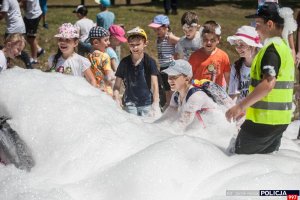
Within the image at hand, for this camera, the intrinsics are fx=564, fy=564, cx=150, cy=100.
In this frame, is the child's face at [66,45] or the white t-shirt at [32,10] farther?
the white t-shirt at [32,10]

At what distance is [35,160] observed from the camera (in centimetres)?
424

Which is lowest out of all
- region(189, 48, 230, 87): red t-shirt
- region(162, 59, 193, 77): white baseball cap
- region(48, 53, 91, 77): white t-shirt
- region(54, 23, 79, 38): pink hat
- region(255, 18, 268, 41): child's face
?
region(189, 48, 230, 87): red t-shirt

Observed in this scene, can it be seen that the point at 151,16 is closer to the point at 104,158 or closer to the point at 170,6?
the point at 170,6

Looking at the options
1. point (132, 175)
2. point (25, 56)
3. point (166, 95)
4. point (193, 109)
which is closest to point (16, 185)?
point (132, 175)

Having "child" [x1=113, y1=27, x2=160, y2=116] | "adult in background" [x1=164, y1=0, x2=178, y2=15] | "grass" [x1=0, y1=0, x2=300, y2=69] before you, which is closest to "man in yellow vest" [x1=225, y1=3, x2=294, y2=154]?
"child" [x1=113, y1=27, x2=160, y2=116]

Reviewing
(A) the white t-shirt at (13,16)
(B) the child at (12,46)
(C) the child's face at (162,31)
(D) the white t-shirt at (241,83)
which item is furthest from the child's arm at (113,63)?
(A) the white t-shirt at (13,16)

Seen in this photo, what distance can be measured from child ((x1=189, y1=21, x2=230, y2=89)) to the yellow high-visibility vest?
212 cm

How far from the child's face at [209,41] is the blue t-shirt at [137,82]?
2.26ft

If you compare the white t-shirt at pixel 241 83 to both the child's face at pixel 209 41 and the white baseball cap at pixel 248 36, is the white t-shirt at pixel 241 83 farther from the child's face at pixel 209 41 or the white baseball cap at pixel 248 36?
the child's face at pixel 209 41

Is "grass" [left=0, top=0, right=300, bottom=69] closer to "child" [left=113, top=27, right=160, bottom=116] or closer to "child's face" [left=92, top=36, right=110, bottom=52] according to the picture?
"child's face" [left=92, top=36, right=110, bottom=52]

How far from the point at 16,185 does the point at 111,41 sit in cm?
447

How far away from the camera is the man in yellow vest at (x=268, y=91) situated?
4055 mm

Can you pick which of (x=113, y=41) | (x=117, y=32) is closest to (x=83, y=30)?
(x=113, y=41)

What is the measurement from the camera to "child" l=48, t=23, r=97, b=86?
6211 mm
